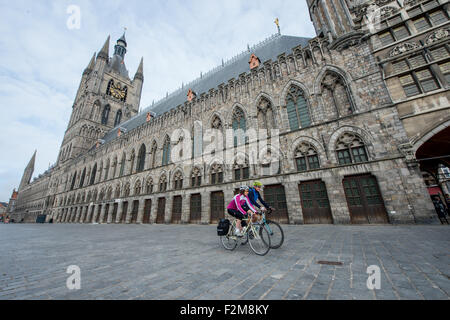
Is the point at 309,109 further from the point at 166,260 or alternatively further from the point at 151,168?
the point at 151,168

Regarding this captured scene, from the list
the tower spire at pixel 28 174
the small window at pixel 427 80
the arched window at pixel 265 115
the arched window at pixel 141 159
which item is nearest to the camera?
the small window at pixel 427 80

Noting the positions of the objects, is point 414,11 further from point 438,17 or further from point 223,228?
point 223,228

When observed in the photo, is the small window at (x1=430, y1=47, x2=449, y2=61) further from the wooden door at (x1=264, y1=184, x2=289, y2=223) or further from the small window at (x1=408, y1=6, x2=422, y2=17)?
the wooden door at (x1=264, y1=184, x2=289, y2=223)

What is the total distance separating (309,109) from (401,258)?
10.4 meters

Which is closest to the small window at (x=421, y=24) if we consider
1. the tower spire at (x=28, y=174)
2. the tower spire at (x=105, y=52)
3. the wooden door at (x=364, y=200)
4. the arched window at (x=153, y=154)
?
the wooden door at (x=364, y=200)

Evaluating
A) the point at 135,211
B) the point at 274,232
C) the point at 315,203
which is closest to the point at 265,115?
the point at 315,203

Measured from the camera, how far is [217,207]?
46.7ft

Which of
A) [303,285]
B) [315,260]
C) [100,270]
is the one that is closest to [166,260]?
[100,270]

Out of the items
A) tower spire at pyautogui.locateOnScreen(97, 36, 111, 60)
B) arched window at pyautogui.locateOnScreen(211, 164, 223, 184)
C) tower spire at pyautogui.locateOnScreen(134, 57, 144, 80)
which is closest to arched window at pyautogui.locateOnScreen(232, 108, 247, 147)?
arched window at pyautogui.locateOnScreen(211, 164, 223, 184)

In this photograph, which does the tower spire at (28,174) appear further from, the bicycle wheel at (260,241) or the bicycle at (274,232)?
the bicycle at (274,232)

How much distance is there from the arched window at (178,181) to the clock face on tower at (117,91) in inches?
1754

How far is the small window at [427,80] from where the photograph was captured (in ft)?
30.3

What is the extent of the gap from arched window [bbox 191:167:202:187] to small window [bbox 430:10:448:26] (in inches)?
720

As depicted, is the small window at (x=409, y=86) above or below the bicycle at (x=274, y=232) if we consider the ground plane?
above
